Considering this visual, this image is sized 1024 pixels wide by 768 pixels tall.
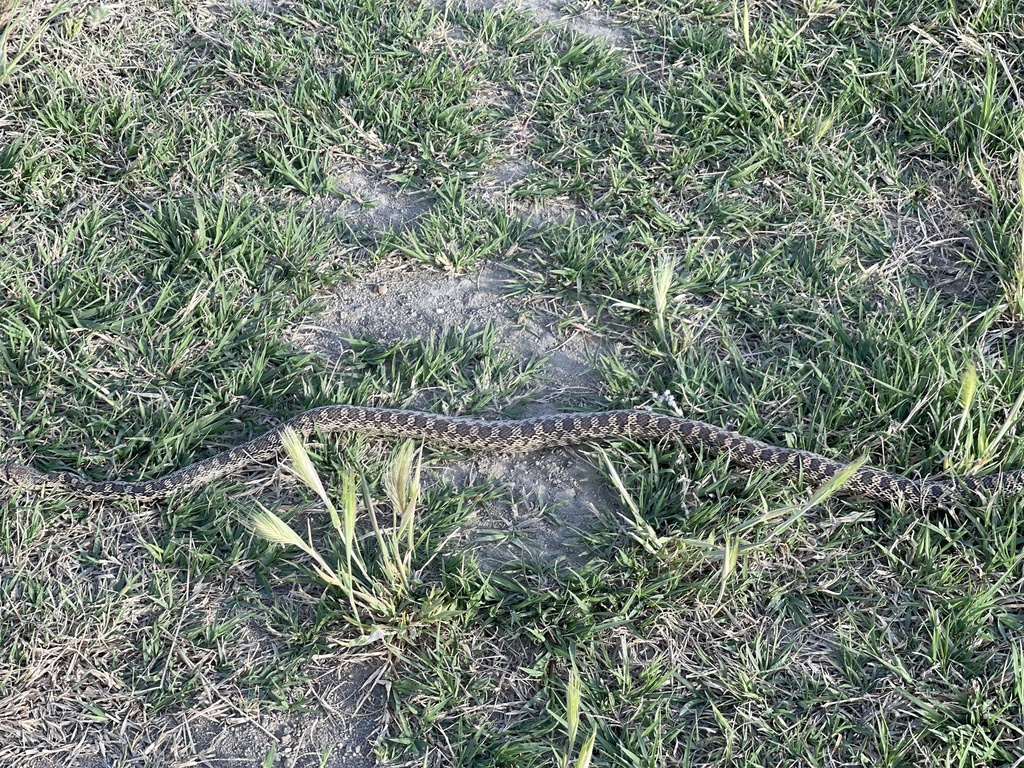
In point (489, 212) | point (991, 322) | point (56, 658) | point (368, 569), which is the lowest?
point (56, 658)

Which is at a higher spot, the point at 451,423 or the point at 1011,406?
the point at 1011,406

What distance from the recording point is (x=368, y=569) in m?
4.82

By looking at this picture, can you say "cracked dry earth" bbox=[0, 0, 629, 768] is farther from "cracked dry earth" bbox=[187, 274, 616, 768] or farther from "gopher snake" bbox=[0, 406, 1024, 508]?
"gopher snake" bbox=[0, 406, 1024, 508]

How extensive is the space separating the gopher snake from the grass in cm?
11

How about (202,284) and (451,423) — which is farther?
(202,284)

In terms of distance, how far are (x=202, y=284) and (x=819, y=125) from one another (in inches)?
154

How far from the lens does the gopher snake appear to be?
5.07 meters

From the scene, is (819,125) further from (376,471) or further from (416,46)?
(376,471)

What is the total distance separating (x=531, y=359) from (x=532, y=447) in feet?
2.08

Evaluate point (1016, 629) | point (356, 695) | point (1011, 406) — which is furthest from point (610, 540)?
point (1011, 406)

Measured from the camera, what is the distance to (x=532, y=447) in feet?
17.6

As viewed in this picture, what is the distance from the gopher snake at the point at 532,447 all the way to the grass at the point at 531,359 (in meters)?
0.11

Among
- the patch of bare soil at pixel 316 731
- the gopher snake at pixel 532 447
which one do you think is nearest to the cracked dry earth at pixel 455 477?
the patch of bare soil at pixel 316 731

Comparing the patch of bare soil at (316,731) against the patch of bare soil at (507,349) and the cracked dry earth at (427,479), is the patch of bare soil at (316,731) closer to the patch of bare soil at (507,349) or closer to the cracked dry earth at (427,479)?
the cracked dry earth at (427,479)
